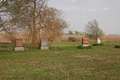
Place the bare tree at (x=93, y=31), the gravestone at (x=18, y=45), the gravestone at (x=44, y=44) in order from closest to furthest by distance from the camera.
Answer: the gravestone at (x=18, y=45) → the gravestone at (x=44, y=44) → the bare tree at (x=93, y=31)

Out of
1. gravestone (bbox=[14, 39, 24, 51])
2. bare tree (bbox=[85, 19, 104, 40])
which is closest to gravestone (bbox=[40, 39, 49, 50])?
gravestone (bbox=[14, 39, 24, 51])

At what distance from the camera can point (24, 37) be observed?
19.9 m

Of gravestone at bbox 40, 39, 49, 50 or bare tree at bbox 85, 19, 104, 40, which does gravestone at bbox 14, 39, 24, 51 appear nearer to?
gravestone at bbox 40, 39, 49, 50

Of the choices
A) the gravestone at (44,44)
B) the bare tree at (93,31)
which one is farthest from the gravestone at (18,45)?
the bare tree at (93,31)

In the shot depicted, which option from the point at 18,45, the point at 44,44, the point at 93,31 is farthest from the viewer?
the point at 93,31

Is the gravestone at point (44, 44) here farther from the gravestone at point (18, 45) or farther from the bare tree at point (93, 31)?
the bare tree at point (93, 31)

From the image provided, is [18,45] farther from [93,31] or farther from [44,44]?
[93,31]

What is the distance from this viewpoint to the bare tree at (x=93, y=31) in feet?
155

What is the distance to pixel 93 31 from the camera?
4756 centimetres

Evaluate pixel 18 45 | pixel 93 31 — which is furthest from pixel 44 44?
pixel 93 31

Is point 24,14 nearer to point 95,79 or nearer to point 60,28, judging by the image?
point 60,28

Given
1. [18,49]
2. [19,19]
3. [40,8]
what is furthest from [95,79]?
[40,8]

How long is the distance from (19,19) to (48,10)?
6836mm

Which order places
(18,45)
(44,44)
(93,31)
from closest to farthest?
(18,45)
(44,44)
(93,31)
